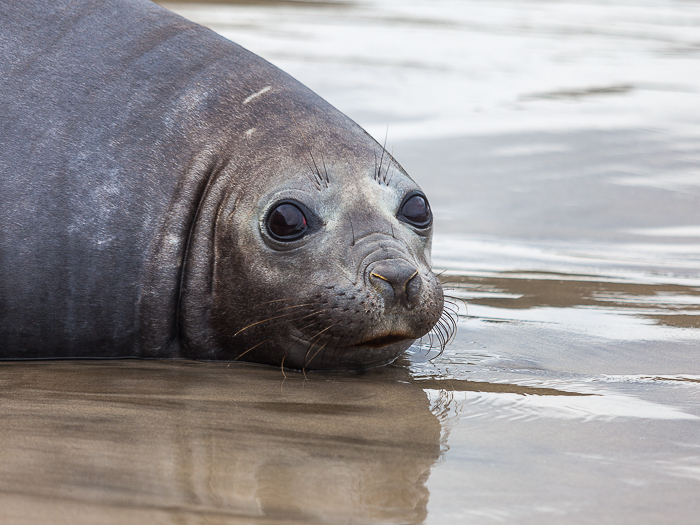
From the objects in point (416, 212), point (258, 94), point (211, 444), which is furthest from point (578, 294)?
point (211, 444)

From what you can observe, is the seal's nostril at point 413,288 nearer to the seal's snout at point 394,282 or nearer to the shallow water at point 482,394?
the seal's snout at point 394,282

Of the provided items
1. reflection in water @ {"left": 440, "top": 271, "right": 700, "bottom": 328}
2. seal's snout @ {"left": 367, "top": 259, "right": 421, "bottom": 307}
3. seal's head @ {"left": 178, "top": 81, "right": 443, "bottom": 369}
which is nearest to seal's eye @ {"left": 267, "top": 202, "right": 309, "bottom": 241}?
seal's head @ {"left": 178, "top": 81, "right": 443, "bottom": 369}

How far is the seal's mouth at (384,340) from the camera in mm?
3646

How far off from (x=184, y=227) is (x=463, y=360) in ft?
4.28

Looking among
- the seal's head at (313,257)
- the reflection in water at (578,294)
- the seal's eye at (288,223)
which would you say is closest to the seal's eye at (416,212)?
the seal's head at (313,257)

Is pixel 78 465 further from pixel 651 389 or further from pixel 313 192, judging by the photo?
pixel 651 389

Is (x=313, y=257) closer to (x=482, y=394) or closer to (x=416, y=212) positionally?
(x=416, y=212)

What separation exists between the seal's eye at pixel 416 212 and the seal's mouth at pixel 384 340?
1.82 feet

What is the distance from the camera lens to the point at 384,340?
369 centimetres

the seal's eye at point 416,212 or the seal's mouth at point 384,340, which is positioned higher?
the seal's eye at point 416,212

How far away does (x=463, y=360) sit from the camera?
3967mm

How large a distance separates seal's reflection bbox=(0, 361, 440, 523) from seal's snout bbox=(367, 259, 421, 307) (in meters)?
0.34

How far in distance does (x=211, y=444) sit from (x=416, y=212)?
1.60m

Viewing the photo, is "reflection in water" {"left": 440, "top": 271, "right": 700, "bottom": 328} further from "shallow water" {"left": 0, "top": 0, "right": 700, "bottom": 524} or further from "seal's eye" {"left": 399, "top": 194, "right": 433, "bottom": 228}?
"seal's eye" {"left": 399, "top": 194, "right": 433, "bottom": 228}
